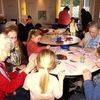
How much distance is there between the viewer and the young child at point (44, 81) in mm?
1491

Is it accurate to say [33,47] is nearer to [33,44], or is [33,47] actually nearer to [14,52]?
[33,44]

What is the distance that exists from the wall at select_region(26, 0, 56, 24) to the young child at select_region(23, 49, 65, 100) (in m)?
6.43

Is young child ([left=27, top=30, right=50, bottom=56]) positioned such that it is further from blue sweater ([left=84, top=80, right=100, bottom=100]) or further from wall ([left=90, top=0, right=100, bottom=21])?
wall ([left=90, top=0, right=100, bottom=21])

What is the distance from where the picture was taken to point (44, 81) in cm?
150

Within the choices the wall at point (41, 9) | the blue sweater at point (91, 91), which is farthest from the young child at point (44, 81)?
the wall at point (41, 9)

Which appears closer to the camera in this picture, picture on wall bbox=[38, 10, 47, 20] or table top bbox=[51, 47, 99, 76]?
table top bbox=[51, 47, 99, 76]

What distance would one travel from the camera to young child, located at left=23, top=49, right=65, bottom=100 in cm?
149

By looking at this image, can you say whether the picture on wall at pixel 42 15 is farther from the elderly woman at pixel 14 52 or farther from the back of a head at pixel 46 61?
the back of a head at pixel 46 61

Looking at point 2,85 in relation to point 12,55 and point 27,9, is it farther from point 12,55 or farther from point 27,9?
point 27,9

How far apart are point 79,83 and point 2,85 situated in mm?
1739

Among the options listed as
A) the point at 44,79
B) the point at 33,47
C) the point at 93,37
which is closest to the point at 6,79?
the point at 44,79

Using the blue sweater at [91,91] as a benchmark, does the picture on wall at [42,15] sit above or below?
above

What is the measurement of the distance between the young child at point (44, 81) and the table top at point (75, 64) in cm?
50

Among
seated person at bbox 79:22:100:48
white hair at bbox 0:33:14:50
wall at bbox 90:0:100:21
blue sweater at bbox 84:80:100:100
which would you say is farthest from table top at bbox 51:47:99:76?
wall at bbox 90:0:100:21
